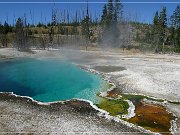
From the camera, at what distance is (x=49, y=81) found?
2034 inches

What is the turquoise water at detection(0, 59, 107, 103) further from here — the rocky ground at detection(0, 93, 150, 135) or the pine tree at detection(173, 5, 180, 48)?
the pine tree at detection(173, 5, 180, 48)

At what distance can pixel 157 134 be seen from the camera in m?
25.9

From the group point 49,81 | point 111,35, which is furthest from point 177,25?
point 49,81

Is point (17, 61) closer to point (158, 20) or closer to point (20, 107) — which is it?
point (20, 107)

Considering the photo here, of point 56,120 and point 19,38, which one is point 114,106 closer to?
point 56,120

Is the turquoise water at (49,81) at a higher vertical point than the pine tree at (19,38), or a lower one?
lower

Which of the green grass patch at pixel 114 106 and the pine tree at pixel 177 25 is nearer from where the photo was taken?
the green grass patch at pixel 114 106

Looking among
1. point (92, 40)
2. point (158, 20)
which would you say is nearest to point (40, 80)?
point (158, 20)

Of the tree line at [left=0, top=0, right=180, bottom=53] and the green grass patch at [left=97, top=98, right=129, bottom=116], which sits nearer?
the green grass patch at [left=97, top=98, right=129, bottom=116]

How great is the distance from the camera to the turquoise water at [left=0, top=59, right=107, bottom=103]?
40.6m

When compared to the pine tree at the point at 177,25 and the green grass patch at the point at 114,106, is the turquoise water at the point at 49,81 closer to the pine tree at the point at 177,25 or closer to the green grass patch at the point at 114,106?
the green grass patch at the point at 114,106

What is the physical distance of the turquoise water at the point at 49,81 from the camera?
40588mm

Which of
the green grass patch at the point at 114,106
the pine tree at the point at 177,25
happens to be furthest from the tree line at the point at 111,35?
the green grass patch at the point at 114,106

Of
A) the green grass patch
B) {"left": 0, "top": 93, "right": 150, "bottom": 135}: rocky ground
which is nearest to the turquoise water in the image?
the green grass patch
